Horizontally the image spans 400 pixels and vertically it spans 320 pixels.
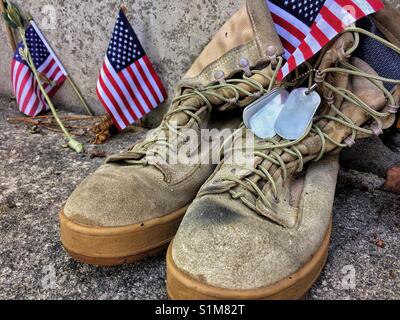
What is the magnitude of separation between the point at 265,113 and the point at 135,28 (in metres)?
0.95

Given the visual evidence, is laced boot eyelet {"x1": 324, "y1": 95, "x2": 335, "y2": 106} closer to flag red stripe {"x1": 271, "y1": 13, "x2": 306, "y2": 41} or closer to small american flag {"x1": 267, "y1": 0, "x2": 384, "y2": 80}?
small american flag {"x1": 267, "y1": 0, "x2": 384, "y2": 80}

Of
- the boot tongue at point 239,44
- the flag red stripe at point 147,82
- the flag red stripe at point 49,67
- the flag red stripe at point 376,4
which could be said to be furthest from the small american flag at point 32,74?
the flag red stripe at point 376,4

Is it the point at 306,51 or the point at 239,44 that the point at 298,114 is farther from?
the point at 239,44

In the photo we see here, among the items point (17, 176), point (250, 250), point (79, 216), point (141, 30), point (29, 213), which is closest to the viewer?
point (250, 250)

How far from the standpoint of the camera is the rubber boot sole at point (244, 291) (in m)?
0.91

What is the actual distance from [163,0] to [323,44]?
33.9 inches

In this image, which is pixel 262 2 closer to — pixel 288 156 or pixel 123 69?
pixel 288 156

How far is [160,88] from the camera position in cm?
201

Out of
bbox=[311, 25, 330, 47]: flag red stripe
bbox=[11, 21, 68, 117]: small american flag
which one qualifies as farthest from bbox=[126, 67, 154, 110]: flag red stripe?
bbox=[311, 25, 330, 47]: flag red stripe

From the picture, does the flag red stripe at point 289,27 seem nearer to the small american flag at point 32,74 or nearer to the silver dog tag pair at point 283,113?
the silver dog tag pair at point 283,113

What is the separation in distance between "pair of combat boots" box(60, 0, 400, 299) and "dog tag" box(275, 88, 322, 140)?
28mm

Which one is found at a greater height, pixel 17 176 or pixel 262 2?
pixel 262 2
